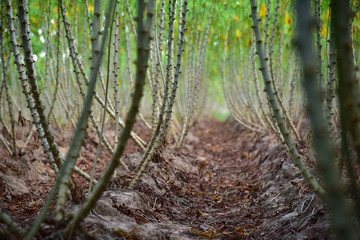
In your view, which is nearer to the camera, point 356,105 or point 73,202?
point 356,105

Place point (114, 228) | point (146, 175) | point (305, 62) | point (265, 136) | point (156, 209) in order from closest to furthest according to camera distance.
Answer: point (305, 62)
point (114, 228)
point (156, 209)
point (146, 175)
point (265, 136)

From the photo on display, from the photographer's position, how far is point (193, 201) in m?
2.61

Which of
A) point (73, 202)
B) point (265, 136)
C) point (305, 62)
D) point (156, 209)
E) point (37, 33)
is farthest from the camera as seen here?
point (265, 136)

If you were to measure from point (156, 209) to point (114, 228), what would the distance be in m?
0.69

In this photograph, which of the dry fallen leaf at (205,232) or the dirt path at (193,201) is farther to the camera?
the dry fallen leaf at (205,232)

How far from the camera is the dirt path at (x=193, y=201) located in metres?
1.68

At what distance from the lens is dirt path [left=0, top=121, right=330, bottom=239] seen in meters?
1.68

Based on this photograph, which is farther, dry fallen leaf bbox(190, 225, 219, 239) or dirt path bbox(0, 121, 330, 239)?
dry fallen leaf bbox(190, 225, 219, 239)

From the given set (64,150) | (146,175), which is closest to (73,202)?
(146,175)

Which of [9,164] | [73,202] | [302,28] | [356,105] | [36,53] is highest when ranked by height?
[302,28]

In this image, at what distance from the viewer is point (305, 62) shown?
0.86m

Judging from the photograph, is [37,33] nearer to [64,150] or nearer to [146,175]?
[64,150]

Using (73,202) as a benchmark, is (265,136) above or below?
above

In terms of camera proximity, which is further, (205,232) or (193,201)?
(193,201)
